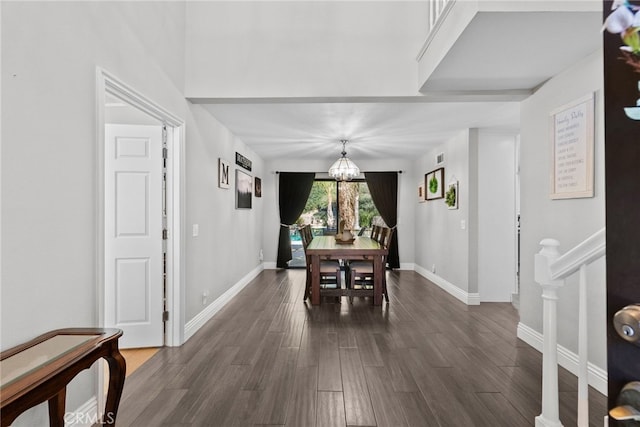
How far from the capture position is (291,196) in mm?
7141

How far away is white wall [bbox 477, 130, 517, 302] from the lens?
4.47m

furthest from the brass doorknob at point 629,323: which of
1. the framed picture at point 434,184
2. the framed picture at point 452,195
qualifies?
the framed picture at point 434,184

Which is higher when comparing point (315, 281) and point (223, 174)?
point (223, 174)

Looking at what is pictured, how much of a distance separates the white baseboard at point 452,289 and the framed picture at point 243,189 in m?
3.47

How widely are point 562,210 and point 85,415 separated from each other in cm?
357

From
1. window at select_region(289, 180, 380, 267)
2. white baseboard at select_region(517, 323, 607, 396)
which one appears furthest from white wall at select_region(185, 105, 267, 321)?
white baseboard at select_region(517, 323, 607, 396)

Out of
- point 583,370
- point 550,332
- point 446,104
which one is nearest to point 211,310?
point 550,332

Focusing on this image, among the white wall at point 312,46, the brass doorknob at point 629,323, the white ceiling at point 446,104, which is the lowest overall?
the brass doorknob at point 629,323

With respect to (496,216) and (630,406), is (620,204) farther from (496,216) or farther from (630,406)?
(496,216)

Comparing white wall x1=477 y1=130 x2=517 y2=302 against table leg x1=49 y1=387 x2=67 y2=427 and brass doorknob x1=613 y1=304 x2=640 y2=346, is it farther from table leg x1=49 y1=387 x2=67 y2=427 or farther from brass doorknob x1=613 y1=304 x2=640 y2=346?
table leg x1=49 y1=387 x2=67 y2=427

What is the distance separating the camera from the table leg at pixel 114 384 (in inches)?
59.9

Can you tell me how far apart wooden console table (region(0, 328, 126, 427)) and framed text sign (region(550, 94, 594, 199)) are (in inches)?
123

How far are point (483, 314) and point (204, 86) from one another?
4.02 metres

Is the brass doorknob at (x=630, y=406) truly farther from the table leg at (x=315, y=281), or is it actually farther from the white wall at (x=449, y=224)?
the white wall at (x=449, y=224)
